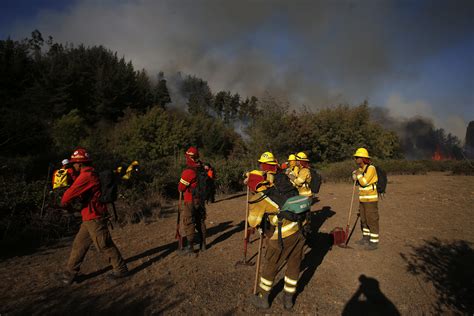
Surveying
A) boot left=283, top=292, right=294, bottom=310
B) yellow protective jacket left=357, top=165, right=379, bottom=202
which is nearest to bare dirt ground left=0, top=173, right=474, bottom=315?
boot left=283, top=292, right=294, bottom=310

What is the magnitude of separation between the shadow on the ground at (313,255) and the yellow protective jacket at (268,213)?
134cm

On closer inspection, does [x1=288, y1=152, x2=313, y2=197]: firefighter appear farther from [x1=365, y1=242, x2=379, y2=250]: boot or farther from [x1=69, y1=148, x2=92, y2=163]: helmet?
[x1=69, y1=148, x2=92, y2=163]: helmet

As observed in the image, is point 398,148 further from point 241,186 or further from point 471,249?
point 471,249

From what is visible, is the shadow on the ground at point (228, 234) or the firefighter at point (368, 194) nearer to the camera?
the firefighter at point (368, 194)

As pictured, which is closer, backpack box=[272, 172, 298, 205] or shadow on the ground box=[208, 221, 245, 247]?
backpack box=[272, 172, 298, 205]

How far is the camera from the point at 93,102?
47.4m

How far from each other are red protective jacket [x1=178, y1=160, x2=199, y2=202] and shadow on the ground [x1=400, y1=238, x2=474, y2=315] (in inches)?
187

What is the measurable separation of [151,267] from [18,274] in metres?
2.45

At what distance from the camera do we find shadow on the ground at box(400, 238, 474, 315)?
462 cm

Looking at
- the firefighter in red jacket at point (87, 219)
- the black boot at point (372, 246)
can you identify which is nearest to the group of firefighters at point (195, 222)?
the firefighter in red jacket at point (87, 219)

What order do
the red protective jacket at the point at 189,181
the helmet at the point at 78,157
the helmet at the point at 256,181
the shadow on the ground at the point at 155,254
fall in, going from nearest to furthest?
the helmet at the point at 256,181
the helmet at the point at 78,157
the shadow on the ground at the point at 155,254
the red protective jacket at the point at 189,181

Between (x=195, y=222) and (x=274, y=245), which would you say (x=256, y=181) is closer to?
(x=274, y=245)

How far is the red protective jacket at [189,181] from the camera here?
616cm

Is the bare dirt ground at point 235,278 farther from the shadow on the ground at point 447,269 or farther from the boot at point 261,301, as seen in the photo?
the boot at point 261,301
